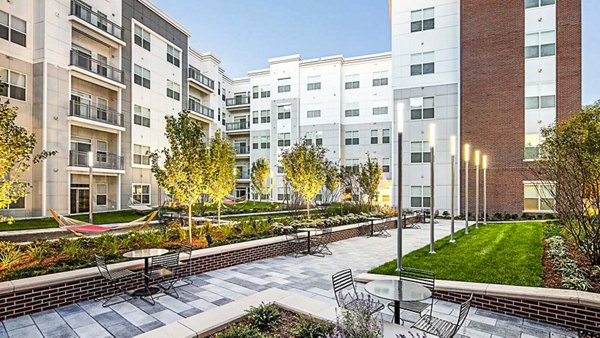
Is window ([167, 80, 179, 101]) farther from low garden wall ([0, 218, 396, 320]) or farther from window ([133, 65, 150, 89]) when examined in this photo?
low garden wall ([0, 218, 396, 320])

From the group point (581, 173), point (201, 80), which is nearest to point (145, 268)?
point (581, 173)

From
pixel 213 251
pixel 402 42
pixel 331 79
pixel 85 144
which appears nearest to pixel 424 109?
pixel 402 42

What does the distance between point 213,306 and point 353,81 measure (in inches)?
1307

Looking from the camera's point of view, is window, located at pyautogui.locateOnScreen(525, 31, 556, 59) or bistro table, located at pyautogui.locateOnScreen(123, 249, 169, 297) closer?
bistro table, located at pyautogui.locateOnScreen(123, 249, 169, 297)

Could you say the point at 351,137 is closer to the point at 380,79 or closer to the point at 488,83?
the point at 380,79

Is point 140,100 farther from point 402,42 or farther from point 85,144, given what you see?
point 402,42

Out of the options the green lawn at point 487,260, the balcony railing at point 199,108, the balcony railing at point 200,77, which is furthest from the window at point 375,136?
the green lawn at point 487,260

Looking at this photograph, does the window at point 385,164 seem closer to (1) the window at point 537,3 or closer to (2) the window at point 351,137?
(2) the window at point 351,137

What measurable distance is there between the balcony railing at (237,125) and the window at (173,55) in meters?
13.0

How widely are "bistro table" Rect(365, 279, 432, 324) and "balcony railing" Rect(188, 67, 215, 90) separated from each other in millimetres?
31735

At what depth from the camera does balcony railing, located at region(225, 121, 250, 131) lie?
41438 mm

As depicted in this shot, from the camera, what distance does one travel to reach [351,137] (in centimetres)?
3609

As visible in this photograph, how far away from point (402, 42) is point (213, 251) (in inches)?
906

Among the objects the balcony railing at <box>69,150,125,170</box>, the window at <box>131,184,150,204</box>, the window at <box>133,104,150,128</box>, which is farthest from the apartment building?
the balcony railing at <box>69,150,125,170</box>
